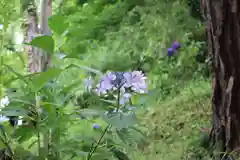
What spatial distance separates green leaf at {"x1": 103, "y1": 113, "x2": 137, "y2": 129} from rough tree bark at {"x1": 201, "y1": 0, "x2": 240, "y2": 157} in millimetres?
496

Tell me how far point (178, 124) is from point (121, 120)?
1060 millimetres

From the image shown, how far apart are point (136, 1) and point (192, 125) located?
1.73ft

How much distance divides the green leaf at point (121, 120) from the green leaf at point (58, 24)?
0.15 metres

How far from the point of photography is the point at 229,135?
1053 millimetres

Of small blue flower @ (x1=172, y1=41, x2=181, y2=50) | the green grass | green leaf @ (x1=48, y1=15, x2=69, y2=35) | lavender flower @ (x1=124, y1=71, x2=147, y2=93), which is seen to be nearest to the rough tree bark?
the green grass

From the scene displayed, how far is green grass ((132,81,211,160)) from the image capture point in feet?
4.29

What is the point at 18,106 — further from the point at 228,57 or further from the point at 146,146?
the point at 146,146

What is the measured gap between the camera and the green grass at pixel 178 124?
4.29ft

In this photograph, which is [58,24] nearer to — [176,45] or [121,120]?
[121,120]

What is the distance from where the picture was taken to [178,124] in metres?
1.62

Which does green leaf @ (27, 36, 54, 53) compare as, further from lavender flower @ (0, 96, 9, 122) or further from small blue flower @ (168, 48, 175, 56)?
small blue flower @ (168, 48, 175, 56)

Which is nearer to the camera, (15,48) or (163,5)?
(15,48)

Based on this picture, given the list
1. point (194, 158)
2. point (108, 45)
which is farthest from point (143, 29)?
point (194, 158)

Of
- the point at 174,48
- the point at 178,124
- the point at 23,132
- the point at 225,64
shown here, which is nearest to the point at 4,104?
the point at 23,132
